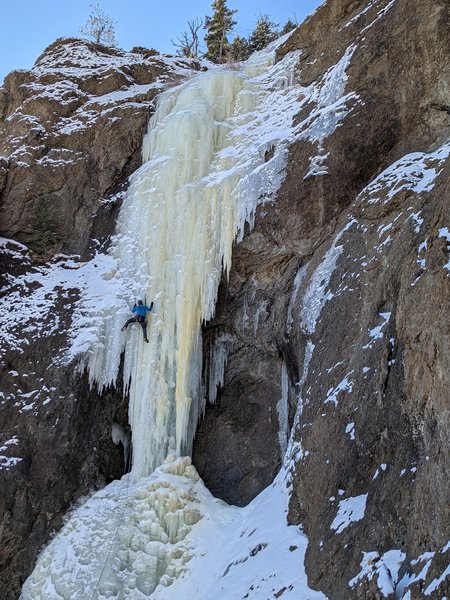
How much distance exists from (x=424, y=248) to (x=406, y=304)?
71cm

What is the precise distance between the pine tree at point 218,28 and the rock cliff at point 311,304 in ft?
37.1

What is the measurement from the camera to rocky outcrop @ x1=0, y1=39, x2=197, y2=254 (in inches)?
664

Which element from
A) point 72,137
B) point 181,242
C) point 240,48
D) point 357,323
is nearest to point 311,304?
point 357,323

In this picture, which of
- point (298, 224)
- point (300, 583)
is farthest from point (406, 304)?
point (298, 224)

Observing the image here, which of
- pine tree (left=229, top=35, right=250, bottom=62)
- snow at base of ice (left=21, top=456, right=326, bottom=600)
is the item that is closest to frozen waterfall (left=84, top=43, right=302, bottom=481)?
snow at base of ice (left=21, top=456, right=326, bottom=600)

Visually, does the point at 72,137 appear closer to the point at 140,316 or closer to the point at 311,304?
the point at 140,316

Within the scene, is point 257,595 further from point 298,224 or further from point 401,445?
point 298,224

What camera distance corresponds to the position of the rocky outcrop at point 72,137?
16.9 metres

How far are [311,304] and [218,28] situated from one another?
22.9 meters

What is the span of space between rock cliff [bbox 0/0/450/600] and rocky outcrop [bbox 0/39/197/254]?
0.05m

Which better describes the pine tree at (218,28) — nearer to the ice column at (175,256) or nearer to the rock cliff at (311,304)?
the rock cliff at (311,304)

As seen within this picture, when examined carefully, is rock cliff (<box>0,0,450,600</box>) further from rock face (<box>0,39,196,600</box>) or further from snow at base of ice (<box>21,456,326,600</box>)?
snow at base of ice (<box>21,456,326,600</box>)

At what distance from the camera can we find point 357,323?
9766 mm

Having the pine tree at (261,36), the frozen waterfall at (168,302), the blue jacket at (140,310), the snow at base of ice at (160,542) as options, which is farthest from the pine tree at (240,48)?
the snow at base of ice at (160,542)
